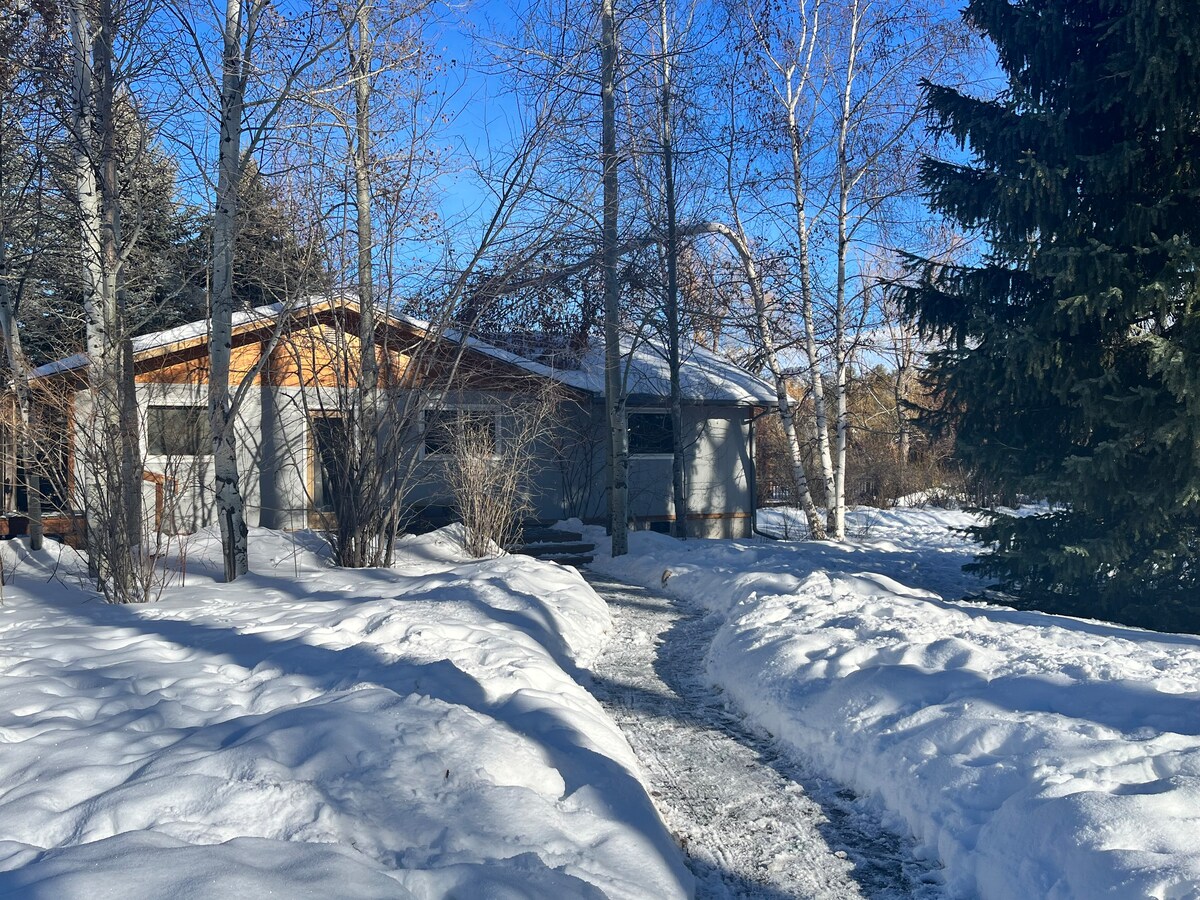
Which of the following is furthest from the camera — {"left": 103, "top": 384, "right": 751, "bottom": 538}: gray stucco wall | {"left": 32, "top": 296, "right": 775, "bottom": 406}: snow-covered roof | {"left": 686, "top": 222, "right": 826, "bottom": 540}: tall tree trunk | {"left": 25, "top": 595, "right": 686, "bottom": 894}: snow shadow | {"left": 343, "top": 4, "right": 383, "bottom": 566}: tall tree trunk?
{"left": 686, "top": 222, "right": 826, "bottom": 540}: tall tree trunk

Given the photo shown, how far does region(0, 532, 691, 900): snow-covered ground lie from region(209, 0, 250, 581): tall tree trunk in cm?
242

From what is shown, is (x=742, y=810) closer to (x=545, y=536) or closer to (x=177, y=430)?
(x=545, y=536)

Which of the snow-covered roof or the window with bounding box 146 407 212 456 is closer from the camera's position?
the window with bounding box 146 407 212 456

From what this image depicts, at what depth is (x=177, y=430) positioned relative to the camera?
15.4 metres

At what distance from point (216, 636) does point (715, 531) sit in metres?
14.1

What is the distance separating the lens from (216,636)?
6781mm

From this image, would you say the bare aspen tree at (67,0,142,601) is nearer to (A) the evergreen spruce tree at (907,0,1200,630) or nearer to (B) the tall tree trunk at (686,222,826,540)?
(A) the evergreen spruce tree at (907,0,1200,630)

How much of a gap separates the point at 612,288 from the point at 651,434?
5.84 m

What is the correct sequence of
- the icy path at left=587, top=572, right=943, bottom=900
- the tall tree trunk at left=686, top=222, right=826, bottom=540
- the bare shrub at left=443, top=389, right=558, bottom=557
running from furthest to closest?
1. the tall tree trunk at left=686, top=222, right=826, bottom=540
2. the bare shrub at left=443, top=389, right=558, bottom=557
3. the icy path at left=587, top=572, right=943, bottom=900

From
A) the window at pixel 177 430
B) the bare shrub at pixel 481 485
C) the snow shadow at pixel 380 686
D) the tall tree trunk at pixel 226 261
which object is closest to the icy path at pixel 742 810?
the snow shadow at pixel 380 686

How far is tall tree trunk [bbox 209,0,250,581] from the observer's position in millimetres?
9328

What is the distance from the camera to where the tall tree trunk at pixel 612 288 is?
14.0m

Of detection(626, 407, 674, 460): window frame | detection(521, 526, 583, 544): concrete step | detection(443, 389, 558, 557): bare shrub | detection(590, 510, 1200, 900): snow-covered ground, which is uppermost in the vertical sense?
detection(626, 407, 674, 460): window frame

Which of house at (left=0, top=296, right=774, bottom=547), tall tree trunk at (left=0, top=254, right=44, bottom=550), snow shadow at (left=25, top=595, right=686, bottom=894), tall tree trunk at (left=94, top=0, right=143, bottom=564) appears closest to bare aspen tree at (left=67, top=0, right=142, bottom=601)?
tall tree trunk at (left=94, top=0, right=143, bottom=564)
